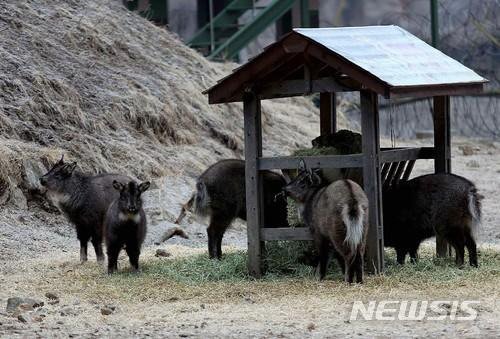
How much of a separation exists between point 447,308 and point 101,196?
524 cm

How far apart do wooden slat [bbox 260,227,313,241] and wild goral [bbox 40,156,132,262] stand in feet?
6.58

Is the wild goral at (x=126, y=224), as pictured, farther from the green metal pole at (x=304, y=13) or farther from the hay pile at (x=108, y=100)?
the green metal pole at (x=304, y=13)

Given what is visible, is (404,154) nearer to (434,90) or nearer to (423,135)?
(434,90)

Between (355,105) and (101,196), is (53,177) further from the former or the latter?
(355,105)

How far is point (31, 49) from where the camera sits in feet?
65.7

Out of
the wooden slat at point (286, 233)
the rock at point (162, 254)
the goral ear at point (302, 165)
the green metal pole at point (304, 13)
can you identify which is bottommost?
the rock at point (162, 254)

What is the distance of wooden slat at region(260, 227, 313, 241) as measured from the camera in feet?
43.0

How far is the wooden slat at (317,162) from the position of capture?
12844 mm

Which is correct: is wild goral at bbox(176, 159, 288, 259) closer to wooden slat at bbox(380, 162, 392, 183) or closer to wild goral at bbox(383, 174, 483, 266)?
wooden slat at bbox(380, 162, 392, 183)

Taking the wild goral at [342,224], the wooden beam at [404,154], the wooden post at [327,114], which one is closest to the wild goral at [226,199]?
the wooden post at [327,114]

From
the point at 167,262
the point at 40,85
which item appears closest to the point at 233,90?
the point at 167,262

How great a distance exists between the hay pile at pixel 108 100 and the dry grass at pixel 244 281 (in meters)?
3.76

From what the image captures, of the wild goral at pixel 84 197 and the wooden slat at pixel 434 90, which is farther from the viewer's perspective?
the wild goral at pixel 84 197

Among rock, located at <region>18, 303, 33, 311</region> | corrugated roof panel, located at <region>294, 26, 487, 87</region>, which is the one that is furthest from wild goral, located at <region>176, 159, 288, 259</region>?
rock, located at <region>18, 303, 33, 311</region>
